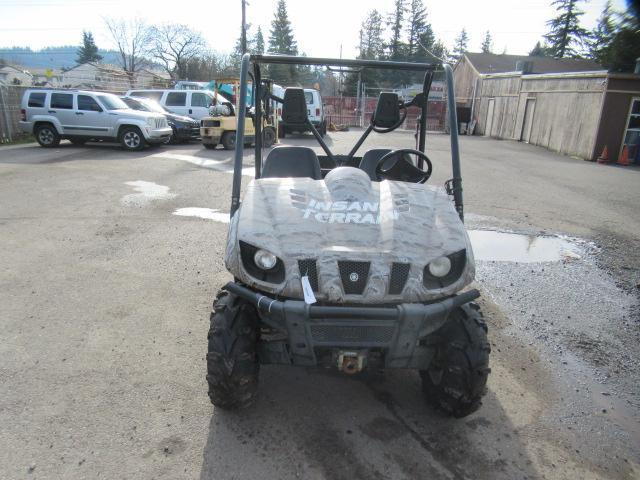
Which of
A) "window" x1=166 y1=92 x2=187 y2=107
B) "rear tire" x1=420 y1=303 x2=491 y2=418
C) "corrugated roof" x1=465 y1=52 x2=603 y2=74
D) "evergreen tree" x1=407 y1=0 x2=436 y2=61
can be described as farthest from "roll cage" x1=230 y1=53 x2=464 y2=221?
"evergreen tree" x1=407 y1=0 x2=436 y2=61

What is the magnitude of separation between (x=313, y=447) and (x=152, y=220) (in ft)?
18.8

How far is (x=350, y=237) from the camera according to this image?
2.82m

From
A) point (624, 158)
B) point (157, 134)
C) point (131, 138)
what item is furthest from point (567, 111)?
point (131, 138)

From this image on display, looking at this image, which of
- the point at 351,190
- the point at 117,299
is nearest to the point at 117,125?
the point at 117,299

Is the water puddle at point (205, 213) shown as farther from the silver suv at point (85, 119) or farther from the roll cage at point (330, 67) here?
the silver suv at point (85, 119)

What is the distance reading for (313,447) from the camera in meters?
2.85

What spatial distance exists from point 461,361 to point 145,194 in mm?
8116

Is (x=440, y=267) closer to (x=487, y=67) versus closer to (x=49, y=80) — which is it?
(x=487, y=67)

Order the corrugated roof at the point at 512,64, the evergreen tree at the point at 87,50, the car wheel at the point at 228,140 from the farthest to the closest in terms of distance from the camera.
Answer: the evergreen tree at the point at 87,50 → the corrugated roof at the point at 512,64 → the car wheel at the point at 228,140

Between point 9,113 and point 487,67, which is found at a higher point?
point 487,67

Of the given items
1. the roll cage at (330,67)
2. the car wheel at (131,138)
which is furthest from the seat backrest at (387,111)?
the car wheel at (131,138)

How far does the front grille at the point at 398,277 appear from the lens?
2654 mm

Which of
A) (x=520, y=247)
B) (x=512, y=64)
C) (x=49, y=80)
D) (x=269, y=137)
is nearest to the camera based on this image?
(x=520, y=247)

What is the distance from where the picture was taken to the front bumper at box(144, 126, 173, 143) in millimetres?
15755
